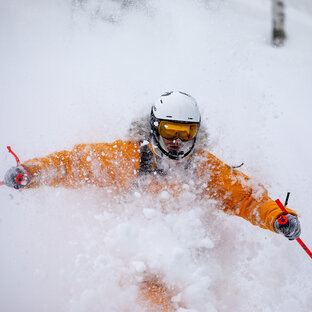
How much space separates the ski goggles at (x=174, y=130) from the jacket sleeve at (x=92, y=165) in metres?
0.31

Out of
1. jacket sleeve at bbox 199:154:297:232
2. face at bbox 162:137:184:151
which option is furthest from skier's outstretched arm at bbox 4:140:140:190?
jacket sleeve at bbox 199:154:297:232

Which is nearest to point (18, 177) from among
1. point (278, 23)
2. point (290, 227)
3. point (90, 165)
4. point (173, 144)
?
point (90, 165)

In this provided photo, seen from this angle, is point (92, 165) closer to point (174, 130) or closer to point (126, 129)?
point (174, 130)

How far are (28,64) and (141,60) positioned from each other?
1726mm

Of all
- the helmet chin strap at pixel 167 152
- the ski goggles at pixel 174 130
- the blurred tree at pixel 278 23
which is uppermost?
the blurred tree at pixel 278 23

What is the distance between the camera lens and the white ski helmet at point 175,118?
8.54 feet

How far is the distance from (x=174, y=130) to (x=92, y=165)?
0.90m

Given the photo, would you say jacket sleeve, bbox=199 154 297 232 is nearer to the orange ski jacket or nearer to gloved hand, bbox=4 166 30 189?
the orange ski jacket

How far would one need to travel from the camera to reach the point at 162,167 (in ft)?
9.20

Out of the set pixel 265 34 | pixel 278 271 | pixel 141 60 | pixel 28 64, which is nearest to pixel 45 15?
pixel 28 64

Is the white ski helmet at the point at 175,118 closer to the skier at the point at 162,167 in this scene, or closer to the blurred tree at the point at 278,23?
the skier at the point at 162,167

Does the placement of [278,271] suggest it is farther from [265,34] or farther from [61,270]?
[265,34]

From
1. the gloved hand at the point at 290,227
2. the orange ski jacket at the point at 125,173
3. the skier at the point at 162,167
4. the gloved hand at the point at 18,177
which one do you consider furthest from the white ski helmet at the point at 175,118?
the gloved hand at the point at 18,177

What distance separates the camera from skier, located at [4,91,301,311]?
103 inches
